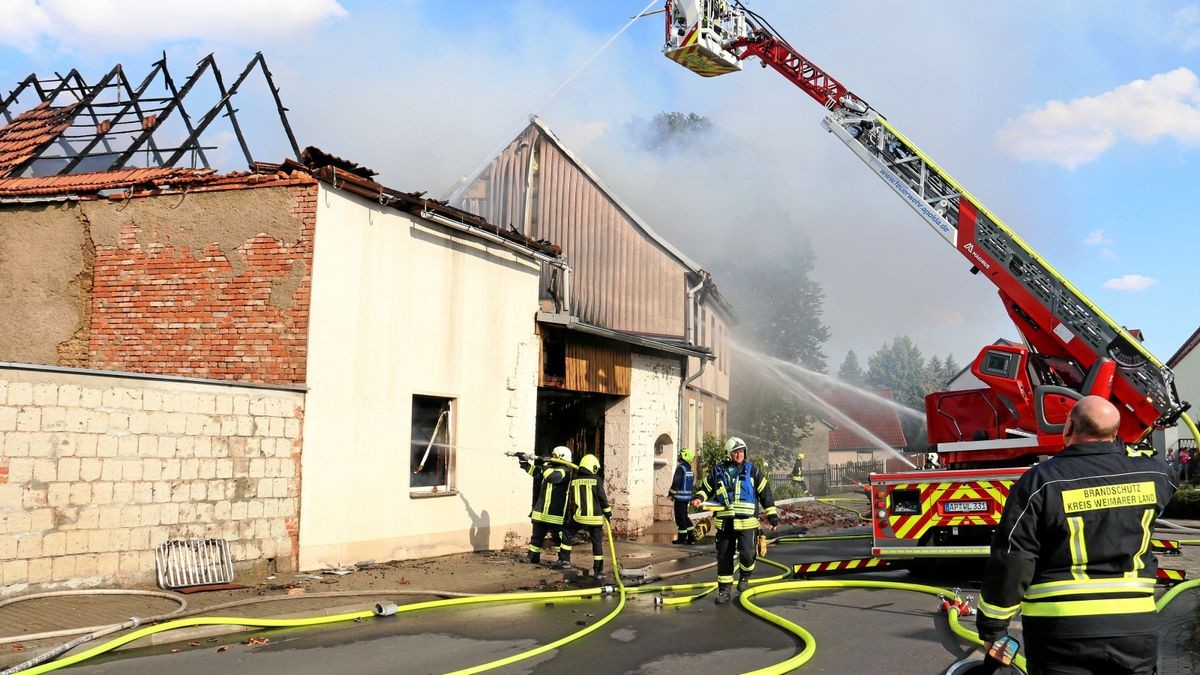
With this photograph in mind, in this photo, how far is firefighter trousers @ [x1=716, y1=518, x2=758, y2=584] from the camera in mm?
8812

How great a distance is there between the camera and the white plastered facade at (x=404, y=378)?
985 cm

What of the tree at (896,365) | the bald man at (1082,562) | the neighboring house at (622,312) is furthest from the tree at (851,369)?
the bald man at (1082,562)

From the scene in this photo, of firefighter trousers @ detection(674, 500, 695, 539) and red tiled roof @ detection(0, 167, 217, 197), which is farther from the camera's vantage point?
firefighter trousers @ detection(674, 500, 695, 539)

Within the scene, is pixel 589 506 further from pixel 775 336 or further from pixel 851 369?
pixel 851 369

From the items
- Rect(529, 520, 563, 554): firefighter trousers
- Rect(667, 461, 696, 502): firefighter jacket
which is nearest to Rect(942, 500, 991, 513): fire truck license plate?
Rect(529, 520, 563, 554): firefighter trousers

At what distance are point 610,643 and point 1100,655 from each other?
13.7ft

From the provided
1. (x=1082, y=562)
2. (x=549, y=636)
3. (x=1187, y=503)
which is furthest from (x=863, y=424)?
(x=1082, y=562)

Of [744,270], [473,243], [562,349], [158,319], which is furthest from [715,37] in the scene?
[744,270]

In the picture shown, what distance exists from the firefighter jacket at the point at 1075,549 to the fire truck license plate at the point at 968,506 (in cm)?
604

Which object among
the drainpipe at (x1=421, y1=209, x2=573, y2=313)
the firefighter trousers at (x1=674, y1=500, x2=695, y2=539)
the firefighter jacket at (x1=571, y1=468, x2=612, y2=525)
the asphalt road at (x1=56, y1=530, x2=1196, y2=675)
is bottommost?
the asphalt road at (x1=56, y1=530, x2=1196, y2=675)

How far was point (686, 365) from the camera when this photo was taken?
18.1 meters

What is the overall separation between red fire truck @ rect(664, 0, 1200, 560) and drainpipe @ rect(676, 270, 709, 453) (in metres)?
7.75

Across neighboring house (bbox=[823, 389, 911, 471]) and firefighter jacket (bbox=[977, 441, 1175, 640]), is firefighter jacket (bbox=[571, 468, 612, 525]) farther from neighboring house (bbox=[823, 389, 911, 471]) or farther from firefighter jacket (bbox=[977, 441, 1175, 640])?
neighboring house (bbox=[823, 389, 911, 471])

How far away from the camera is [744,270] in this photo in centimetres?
3700
